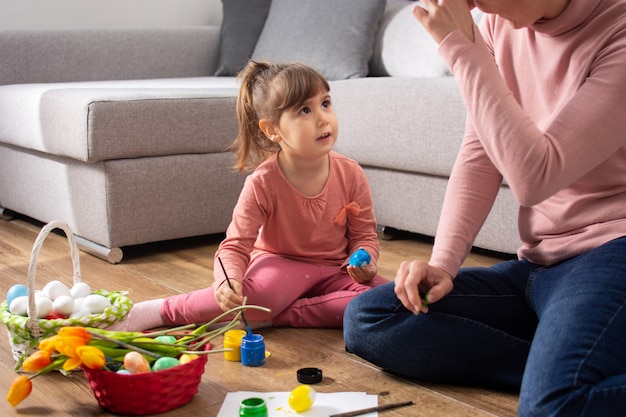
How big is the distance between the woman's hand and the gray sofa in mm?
1103

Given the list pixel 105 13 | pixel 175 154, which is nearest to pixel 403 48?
pixel 175 154

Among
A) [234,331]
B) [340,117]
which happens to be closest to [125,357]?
[234,331]

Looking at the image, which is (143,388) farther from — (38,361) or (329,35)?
(329,35)

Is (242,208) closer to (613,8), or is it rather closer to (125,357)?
(125,357)

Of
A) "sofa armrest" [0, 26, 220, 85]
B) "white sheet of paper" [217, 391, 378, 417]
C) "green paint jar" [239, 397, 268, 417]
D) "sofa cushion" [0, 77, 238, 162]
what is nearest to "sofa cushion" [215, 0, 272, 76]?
"sofa armrest" [0, 26, 220, 85]

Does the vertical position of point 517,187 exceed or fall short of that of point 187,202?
it exceeds it

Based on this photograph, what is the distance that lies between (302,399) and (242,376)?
24 cm

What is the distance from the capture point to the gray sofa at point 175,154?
2.42 meters

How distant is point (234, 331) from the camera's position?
168 centimetres

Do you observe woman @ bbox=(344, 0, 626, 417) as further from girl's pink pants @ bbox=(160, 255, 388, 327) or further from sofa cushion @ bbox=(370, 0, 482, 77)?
sofa cushion @ bbox=(370, 0, 482, 77)

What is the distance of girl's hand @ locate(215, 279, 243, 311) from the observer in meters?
1.75

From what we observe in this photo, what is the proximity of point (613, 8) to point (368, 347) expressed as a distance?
27.5 inches

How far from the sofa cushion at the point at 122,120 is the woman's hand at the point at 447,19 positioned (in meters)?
1.39

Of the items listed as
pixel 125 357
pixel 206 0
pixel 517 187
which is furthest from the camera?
pixel 206 0
